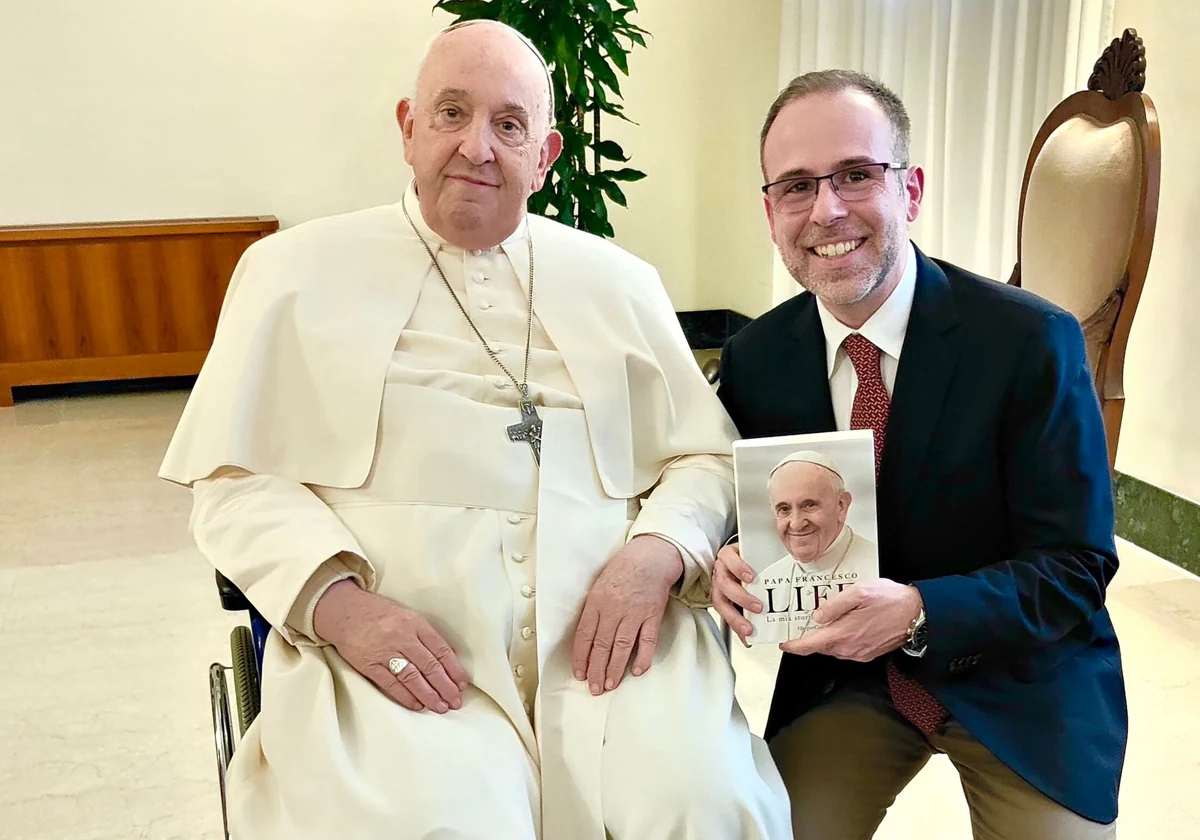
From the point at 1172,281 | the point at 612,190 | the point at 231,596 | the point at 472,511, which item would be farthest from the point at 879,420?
the point at 612,190

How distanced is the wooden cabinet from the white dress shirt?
5574 millimetres

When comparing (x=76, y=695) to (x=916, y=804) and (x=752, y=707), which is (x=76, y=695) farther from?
(x=916, y=804)

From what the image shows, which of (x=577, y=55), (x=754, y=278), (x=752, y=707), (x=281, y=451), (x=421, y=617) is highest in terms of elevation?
(x=577, y=55)

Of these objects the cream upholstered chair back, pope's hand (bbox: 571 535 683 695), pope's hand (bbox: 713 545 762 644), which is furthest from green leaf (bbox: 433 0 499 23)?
pope's hand (bbox: 713 545 762 644)

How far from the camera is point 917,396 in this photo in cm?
177

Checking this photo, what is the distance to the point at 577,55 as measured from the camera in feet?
17.1

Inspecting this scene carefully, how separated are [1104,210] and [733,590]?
7.27 feet

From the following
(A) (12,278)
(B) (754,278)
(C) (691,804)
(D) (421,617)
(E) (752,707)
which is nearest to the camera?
(C) (691,804)

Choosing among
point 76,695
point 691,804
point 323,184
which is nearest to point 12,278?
point 323,184

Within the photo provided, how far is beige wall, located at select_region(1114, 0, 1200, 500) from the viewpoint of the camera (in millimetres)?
3922

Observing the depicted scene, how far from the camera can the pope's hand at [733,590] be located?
163cm

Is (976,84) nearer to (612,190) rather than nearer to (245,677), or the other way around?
(612,190)

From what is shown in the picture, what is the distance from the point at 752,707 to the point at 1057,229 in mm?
1657

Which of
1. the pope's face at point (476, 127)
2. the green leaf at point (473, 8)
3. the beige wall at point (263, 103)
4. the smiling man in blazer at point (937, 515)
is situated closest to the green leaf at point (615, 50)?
the green leaf at point (473, 8)
